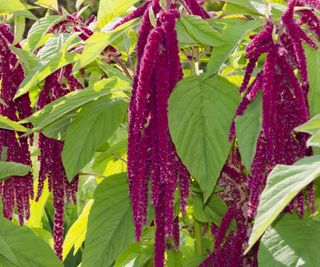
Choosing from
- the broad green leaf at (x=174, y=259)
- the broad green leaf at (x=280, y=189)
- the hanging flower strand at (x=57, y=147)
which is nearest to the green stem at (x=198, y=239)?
the broad green leaf at (x=174, y=259)

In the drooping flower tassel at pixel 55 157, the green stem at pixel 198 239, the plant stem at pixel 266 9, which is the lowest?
the green stem at pixel 198 239

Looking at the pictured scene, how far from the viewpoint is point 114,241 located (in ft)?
6.66

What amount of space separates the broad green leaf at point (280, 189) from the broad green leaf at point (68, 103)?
70 cm

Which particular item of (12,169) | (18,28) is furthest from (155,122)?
(18,28)

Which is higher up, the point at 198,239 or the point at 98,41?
the point at 98,41

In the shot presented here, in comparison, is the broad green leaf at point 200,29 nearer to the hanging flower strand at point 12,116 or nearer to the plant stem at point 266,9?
the plant stem at point 266,9

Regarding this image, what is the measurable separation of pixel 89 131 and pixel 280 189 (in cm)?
89

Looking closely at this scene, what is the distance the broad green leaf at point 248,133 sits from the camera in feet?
5.21

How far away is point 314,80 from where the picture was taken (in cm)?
172

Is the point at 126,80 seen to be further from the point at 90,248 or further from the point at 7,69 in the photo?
the point at 90,248

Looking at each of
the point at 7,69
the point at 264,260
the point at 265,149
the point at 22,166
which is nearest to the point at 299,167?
the point at 265,149

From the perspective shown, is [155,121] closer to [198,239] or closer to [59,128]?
[59,128]

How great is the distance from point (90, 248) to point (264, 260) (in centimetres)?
62

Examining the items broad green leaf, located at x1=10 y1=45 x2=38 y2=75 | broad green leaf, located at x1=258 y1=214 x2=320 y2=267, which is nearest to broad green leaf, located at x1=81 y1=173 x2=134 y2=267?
broad green leaf, located at x1=10 y1=45 x2=38 y2=75
